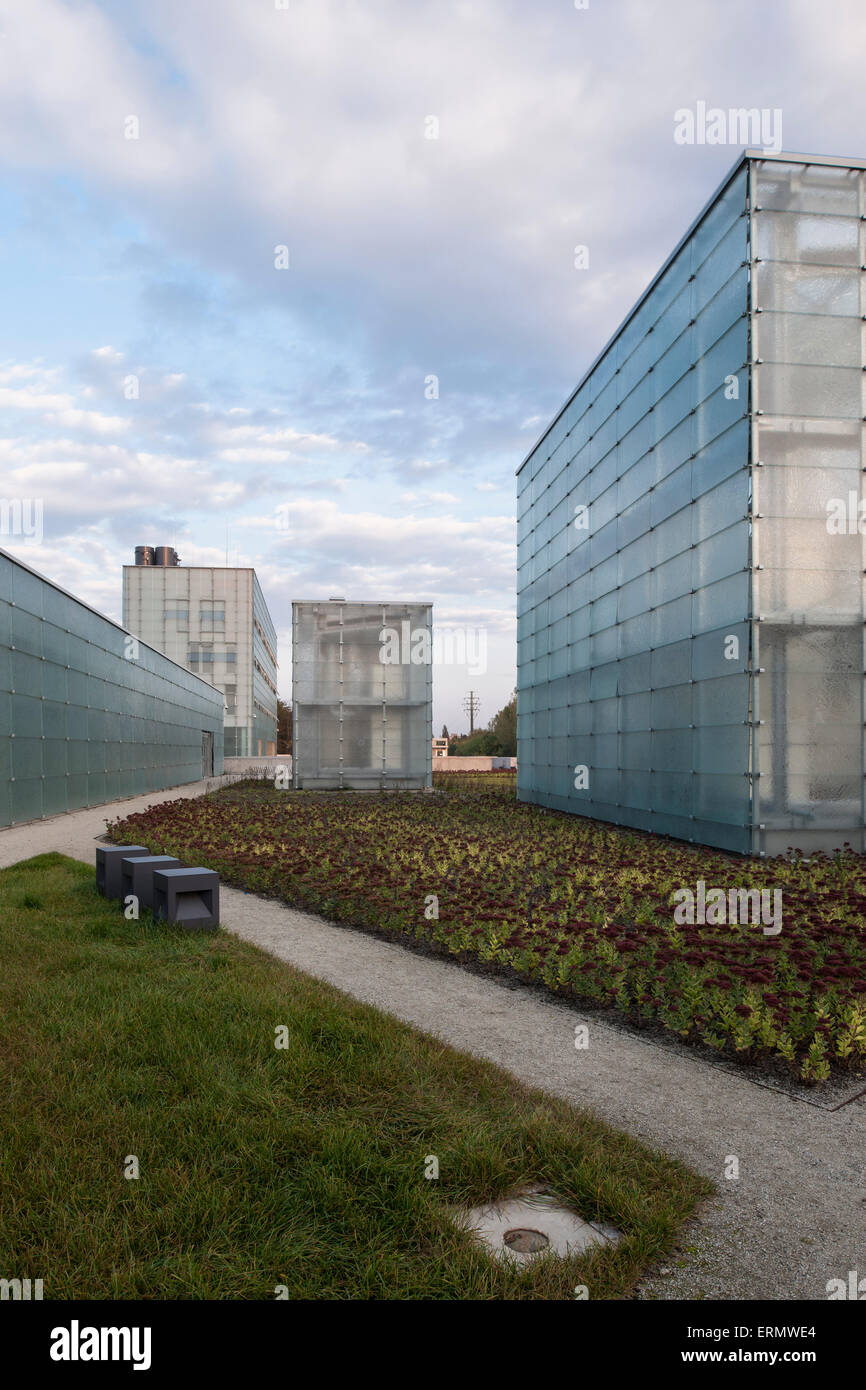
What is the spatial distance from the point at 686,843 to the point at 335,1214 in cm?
1376

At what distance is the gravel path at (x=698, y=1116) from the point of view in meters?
3.11

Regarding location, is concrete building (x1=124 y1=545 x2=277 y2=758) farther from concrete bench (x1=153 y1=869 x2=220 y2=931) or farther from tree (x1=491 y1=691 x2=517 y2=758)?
concrete bench (x1=153 y1=869 x2=220 y2=931)

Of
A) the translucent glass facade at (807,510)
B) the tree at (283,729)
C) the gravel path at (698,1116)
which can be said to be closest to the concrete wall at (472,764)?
the translucent glass facade at (807,510)

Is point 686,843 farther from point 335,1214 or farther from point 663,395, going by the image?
point 335,1214

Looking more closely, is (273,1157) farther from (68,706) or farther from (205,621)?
(205,621)

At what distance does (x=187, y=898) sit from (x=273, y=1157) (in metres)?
4.76

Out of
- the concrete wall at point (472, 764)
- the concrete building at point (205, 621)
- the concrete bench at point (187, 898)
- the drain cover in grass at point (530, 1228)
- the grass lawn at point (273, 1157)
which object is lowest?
the concrete wall at point (472, 764)

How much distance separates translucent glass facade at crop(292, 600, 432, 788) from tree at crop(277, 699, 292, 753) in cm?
7696

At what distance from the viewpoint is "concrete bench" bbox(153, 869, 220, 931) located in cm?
790

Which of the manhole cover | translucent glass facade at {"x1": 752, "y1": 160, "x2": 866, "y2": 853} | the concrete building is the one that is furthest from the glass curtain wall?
the concrete building

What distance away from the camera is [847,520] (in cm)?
1413

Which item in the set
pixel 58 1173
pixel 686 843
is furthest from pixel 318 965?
pixel 686 843

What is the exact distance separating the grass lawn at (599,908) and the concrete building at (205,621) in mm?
63130

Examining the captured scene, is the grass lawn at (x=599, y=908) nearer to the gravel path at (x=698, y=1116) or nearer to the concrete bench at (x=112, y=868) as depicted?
the gravel path at (x=698, y=1116)
